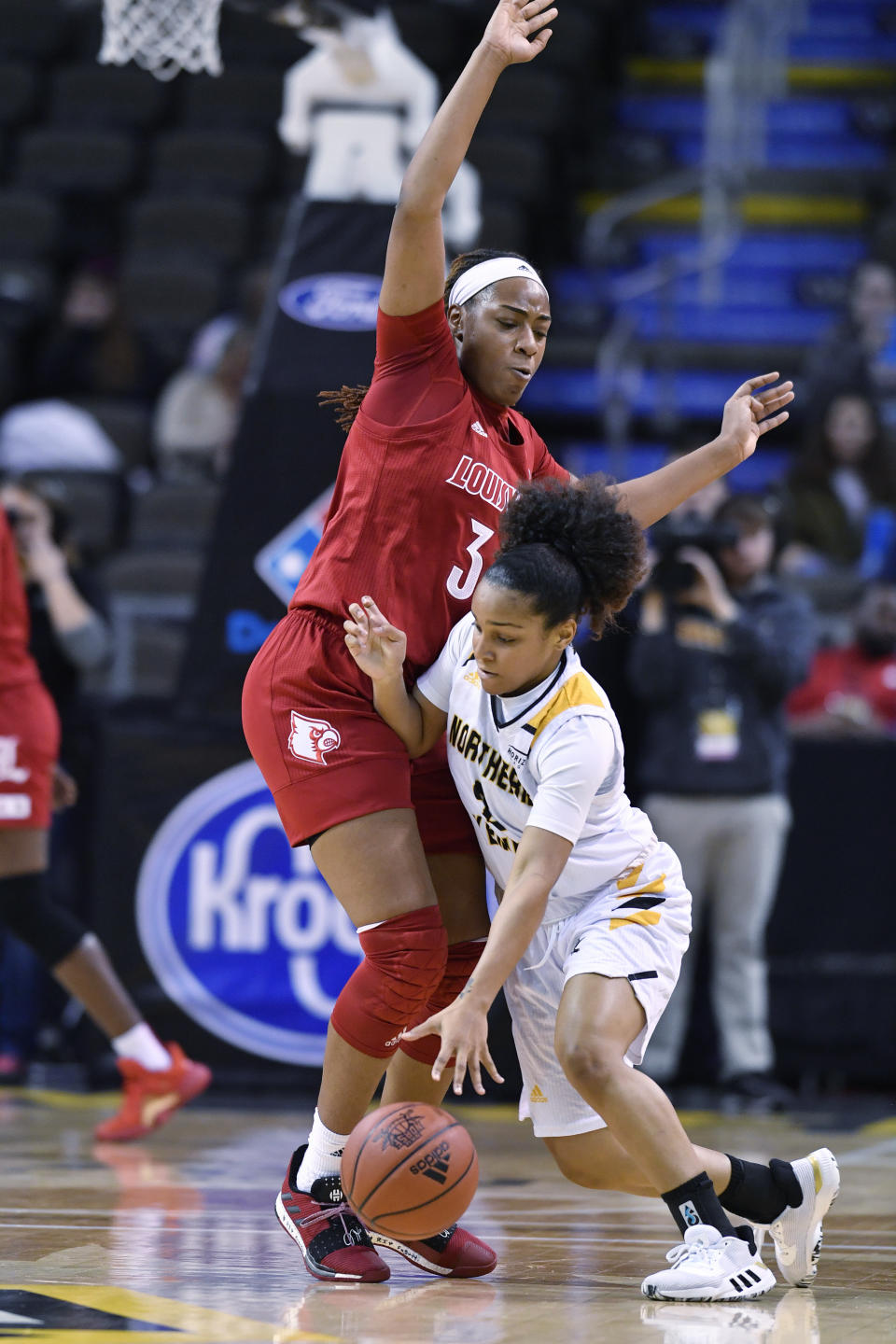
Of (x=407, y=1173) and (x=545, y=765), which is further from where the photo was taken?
(x=545, y=765)

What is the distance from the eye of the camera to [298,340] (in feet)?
23.1

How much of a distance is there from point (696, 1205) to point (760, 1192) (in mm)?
290

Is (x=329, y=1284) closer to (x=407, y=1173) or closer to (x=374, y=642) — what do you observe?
(x=407, y=1173)

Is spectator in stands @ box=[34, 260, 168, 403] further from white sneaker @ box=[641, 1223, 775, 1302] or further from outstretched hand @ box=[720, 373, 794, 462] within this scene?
white sneaker @ box=[641, 1223, 775, 1302]

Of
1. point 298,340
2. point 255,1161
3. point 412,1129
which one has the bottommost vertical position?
point 255,1161

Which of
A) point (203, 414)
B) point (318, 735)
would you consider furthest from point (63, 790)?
point (203, 414)

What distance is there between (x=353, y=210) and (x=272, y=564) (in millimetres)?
1343

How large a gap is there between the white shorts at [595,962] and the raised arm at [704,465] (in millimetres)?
750

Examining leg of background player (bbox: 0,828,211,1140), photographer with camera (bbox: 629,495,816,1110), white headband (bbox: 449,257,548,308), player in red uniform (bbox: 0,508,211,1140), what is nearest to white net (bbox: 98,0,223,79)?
player in red uniform (bbox: 0,508,211,1140)

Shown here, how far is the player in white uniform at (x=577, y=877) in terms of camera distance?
11.7ft

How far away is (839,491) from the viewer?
9.77 meters

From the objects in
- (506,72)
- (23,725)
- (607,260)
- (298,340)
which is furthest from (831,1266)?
(506,72)

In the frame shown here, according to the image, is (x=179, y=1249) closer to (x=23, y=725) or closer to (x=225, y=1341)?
(x=225, y=1341)

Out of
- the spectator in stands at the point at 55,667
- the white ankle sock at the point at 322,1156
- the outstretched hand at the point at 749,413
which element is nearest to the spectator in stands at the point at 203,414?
the spectator in stands at the point at 55,667
